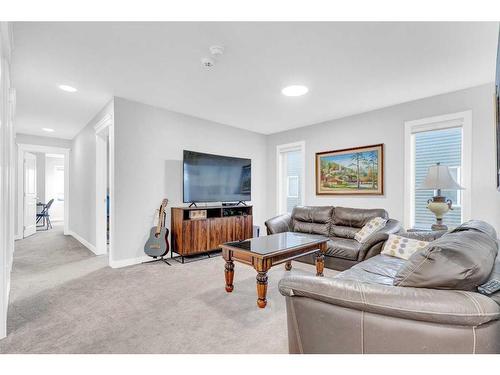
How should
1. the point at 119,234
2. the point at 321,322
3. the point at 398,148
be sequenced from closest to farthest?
the point at 321,322, the point at 119,234, the point at 398,148

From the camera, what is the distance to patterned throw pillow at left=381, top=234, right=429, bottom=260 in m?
2.59

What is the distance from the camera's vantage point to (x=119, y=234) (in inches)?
139

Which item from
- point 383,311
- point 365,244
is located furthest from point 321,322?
point 365,244

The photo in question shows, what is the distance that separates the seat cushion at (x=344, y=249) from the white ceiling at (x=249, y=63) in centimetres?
197

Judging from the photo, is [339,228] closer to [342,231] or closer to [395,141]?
[342,231]

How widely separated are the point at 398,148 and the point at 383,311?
335cm

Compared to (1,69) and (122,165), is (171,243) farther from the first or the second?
(1,69)

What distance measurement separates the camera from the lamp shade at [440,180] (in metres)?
2.95

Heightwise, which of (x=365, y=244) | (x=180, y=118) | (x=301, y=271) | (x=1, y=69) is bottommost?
(x=301, y=271)

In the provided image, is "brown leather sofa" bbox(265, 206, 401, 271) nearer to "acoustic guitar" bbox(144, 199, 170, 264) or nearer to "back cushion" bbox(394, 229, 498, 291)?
"acoustic guitar" bbox(144, 199, 170, 264)

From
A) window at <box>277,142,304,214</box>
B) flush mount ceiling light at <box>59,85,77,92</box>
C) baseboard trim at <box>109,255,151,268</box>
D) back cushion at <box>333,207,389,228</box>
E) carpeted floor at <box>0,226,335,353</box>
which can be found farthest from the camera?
window at <box>277,142,304,214</box>

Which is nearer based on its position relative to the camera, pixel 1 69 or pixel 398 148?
pixel 1 69

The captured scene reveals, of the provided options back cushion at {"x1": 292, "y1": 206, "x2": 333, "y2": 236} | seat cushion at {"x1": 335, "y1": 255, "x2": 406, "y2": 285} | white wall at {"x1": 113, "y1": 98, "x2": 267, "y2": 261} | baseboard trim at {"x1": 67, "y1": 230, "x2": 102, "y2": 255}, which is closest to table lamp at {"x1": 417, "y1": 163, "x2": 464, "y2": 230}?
seat cushion at {"x1": 335, "y1": 255, "x2": 406, "y2": 285}

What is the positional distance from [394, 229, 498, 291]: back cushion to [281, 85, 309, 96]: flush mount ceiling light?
2444mm
